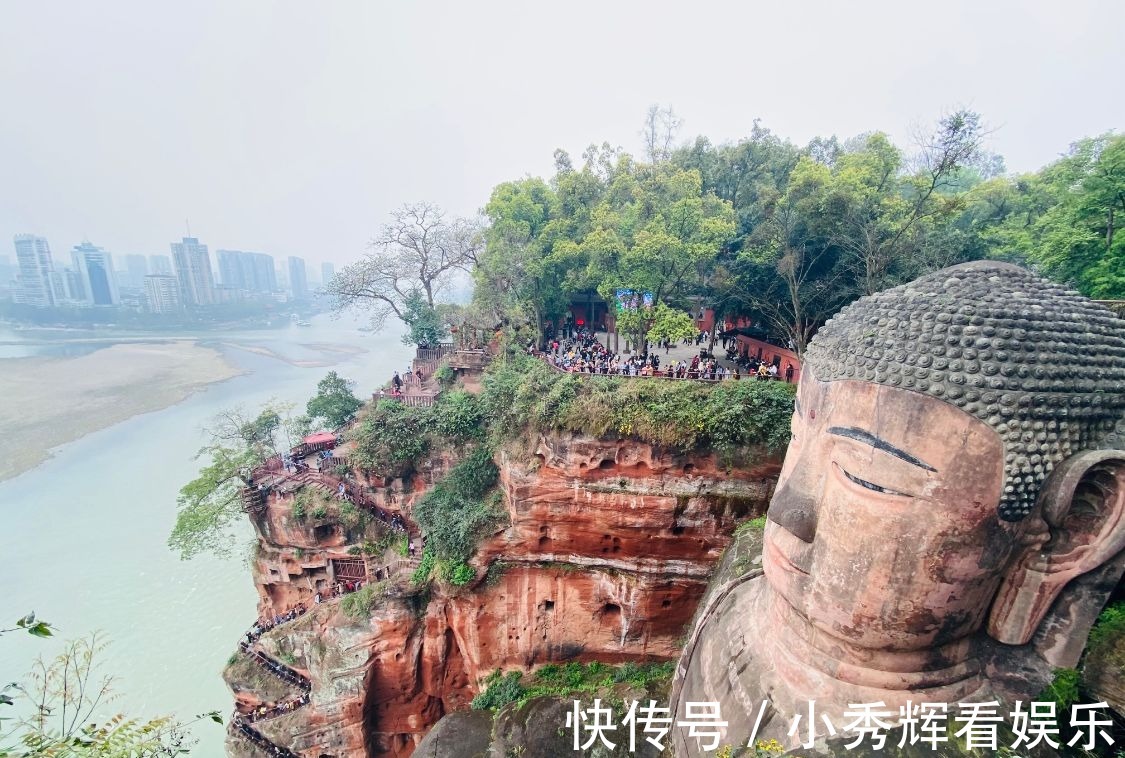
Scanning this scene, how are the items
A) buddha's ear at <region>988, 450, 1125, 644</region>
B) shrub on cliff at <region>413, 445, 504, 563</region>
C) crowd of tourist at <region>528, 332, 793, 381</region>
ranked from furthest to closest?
crowd of tourist at <region>528, 332, 793, 381</region> < shrub on cliff at <region>413, 445, 504, 563</region> < buddha's ear at <region>988, 450, 1125, 644</region>

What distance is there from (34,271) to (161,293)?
16034 mm

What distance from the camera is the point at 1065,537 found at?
4.27 m

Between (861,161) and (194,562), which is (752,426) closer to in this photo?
(861,161)

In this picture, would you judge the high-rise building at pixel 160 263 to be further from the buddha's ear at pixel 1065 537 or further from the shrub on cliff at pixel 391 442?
the buddha's ear at pixel 1065 537

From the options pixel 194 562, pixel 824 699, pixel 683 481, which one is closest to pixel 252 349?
pixel 194 562

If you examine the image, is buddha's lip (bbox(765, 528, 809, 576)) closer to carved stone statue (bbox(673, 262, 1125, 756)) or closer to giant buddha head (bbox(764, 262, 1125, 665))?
carved stone statue (bbox(673, 262, 1125, 756))

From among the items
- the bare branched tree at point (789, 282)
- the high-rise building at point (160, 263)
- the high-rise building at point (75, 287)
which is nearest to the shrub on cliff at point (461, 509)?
the bare branched tree at point (789, 282)

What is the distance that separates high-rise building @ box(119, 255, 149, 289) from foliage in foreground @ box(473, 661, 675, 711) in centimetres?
15838

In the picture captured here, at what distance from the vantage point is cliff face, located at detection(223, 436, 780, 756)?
11039 mm

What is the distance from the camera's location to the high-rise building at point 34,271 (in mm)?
73062

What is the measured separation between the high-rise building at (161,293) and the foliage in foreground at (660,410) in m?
90.5

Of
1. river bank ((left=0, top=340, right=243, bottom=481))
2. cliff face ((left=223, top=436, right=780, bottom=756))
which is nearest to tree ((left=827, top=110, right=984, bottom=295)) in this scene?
cliff face ((left=223, top=436, right=780, bottom=756))

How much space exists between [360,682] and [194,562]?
21.1m

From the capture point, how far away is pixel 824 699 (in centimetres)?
488
